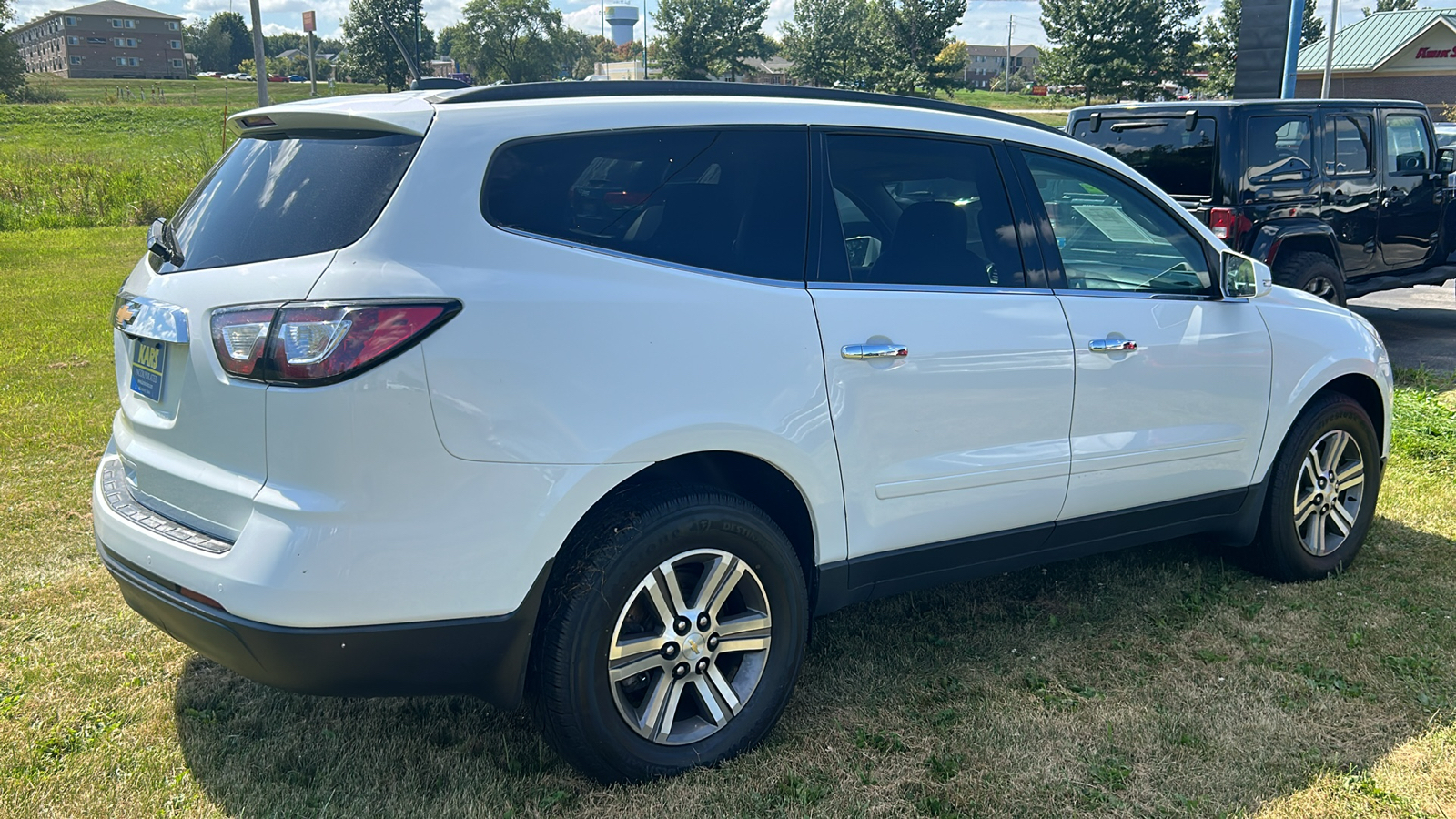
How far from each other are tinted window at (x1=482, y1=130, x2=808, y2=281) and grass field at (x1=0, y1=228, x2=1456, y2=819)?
140 cm

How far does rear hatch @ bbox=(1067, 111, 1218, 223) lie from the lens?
8.00 meters

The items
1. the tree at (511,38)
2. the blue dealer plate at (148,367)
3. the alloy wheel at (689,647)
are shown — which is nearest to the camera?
the blue dealer plate at (148,367)

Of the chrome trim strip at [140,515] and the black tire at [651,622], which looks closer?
the chrome trim strip at [140,515]

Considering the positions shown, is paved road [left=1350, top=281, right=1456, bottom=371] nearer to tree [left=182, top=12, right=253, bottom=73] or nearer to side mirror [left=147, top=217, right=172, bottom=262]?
side mirror [left=147, top=217, right=172, bottom=262]

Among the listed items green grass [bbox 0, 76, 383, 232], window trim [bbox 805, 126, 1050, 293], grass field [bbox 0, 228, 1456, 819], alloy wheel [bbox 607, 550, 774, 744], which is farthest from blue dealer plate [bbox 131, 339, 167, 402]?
green grass [bbox 0, 76, 383, 232]

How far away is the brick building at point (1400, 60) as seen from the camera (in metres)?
44.0

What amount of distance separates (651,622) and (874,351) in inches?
37.4

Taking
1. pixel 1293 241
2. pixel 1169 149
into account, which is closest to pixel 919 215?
pixel 1169 149

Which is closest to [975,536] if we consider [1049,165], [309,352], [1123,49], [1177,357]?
[1177,357]

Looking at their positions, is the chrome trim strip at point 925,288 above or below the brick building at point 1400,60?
below

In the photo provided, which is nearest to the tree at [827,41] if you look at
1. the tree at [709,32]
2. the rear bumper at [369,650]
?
the tree at [709,32]

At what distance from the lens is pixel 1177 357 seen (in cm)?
383

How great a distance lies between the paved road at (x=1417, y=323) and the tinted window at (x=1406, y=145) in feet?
5.04

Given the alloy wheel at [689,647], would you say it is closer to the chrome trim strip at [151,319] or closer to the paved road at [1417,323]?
the chrome trim strip at [151,319]
